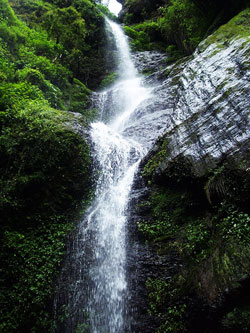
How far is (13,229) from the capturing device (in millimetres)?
6305

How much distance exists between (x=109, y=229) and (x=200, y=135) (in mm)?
3267

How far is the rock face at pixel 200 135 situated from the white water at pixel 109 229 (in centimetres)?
28

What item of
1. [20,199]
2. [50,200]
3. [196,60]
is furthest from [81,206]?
[196,60]

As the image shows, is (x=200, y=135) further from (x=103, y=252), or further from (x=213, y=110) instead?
(x=103, y=252)

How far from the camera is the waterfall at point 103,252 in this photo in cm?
500

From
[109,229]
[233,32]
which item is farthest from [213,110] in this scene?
[109,229]

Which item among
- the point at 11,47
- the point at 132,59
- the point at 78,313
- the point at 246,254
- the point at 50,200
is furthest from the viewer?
the point at 132,59

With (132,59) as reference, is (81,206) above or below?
below

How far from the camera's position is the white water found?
4.97m

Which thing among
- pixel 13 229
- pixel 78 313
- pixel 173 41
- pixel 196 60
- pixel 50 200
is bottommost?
pixel 78 313

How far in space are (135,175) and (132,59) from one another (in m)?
15.6

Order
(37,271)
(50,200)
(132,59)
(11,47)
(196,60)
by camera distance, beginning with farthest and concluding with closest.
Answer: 1. (132,59)
2. (11,47)
3. (196,60)
4. (50,200)
5. (37,271)

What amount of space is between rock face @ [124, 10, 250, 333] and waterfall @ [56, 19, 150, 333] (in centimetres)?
31

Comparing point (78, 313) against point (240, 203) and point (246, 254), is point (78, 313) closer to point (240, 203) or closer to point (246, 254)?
point (246, 254)
